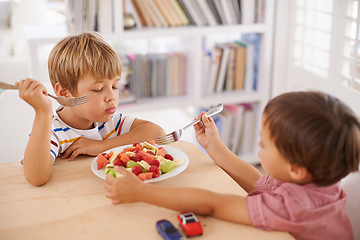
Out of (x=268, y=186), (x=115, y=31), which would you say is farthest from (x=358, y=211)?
(x=115, y=31)

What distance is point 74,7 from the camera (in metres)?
2.46

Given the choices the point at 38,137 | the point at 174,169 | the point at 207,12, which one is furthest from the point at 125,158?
the point at 207,12

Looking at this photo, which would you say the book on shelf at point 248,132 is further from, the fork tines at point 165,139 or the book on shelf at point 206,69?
the fork tines at point 165,139

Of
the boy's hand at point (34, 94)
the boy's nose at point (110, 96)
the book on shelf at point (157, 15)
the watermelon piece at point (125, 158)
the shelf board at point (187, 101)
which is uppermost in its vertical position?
the book on shelf at point (157, 15)

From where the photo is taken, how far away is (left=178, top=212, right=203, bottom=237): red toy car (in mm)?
901

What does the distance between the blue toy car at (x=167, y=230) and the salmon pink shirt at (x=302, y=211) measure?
6.4 inches

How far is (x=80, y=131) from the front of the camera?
56.0 inches

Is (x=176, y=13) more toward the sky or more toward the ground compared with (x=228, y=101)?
more toward the sky

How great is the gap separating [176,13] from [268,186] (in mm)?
1729

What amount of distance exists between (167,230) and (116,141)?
1.90 feet

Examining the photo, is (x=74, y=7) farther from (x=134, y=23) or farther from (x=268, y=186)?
(x=268, y=186)

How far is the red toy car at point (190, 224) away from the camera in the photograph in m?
0.90

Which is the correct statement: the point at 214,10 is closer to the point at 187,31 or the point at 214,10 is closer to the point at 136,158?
the point at 187,31

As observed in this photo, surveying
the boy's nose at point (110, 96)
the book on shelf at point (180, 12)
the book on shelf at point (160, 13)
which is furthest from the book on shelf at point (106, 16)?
the boy's nose at point (110, 96)
